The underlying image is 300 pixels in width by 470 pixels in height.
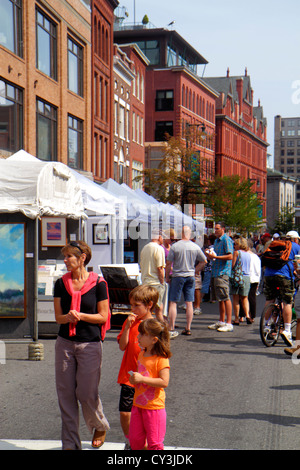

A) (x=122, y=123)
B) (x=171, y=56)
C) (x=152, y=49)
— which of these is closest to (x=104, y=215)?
(x=122, y=123)

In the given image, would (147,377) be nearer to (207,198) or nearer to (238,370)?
(238,370)

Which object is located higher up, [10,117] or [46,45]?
[46,45]

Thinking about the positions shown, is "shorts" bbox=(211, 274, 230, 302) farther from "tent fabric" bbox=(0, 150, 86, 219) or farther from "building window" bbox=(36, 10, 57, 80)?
"building window" bbox=(36, 10, 57, 80)

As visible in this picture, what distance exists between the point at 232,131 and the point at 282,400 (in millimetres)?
79711

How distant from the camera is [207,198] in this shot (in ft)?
164

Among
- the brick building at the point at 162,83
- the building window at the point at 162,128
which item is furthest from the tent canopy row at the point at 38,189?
the building window at the point at 162,128

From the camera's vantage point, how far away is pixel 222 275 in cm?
1241

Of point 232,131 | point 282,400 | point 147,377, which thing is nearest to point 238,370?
point 282,400

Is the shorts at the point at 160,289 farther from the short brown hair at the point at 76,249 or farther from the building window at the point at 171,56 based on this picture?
the building window at the point at 171,56

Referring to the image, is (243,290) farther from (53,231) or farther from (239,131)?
(239,131)

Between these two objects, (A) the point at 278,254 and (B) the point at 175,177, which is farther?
(B) the point at 175,177

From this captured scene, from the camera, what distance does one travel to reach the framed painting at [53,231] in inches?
496

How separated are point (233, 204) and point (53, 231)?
1892 inches

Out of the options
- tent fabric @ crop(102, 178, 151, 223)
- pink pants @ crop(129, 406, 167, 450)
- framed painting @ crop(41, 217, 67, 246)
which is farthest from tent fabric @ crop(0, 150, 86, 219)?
tent fabric @ crop(102, 178, 151, 223)
